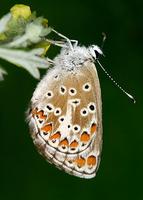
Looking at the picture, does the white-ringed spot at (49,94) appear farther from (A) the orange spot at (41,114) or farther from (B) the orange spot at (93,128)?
(B) the orange spot at (93,128)

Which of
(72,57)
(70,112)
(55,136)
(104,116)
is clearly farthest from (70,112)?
(104,116)

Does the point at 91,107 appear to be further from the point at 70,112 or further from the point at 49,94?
the point at 49,94

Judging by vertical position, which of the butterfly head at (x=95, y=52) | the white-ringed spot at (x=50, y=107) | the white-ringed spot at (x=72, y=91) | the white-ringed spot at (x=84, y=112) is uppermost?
the butterfly head at (x=95, y=52)

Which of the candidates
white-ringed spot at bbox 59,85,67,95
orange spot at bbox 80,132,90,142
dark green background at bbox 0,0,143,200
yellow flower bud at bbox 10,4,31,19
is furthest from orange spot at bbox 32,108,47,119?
dark green background at bbox 0,0,143,200

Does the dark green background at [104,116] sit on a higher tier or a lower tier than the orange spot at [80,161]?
higher

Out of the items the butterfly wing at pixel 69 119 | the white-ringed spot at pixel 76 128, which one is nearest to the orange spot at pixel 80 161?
the butterfly wing at pixel 69 119

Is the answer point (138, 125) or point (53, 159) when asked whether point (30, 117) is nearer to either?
point (53, 159)

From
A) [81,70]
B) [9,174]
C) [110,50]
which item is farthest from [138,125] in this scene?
[81,70]

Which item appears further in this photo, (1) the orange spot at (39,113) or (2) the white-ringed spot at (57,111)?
(2) the white-ringed spot at (57,111)

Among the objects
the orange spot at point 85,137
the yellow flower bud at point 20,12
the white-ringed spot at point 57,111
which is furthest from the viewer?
the orange spot at point 85,137

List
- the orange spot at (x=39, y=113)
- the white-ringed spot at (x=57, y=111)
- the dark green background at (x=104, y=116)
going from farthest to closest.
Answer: the dark green background at (x=104, y=116), the white-ringed spot at (x=57, y=111), the orange spot at (x=39, y=113)
